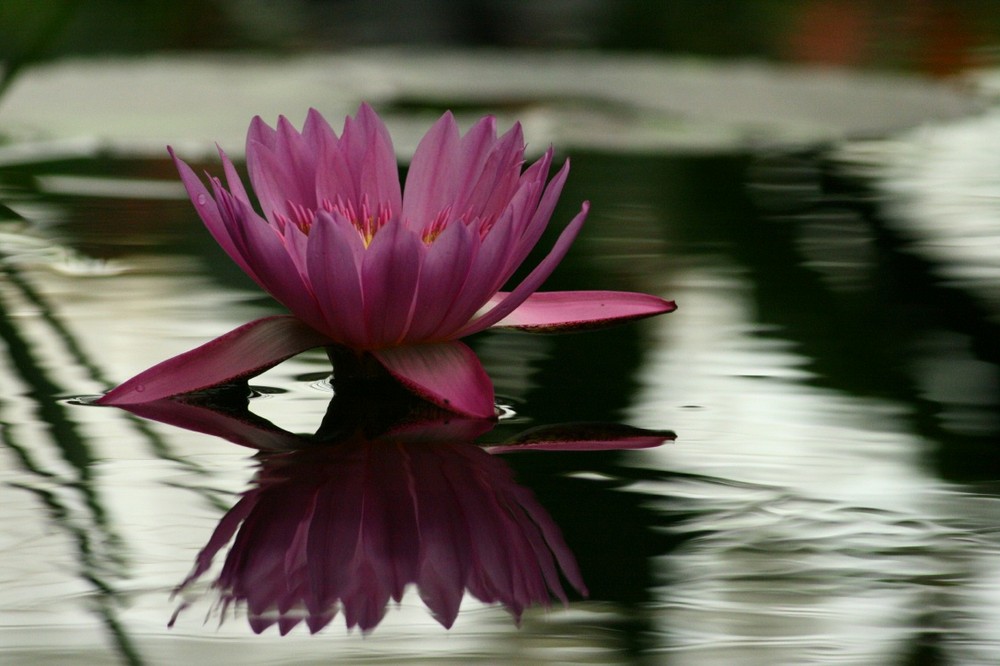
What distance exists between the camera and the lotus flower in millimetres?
610

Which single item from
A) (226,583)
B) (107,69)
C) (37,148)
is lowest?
(226,583)

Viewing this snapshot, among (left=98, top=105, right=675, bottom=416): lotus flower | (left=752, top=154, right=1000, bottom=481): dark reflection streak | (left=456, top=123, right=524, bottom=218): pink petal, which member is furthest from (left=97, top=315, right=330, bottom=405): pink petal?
(left=752, top=154, right=1000, bottom=481): dark reflection streak

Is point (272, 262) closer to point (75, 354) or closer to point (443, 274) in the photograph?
point (443, 274)

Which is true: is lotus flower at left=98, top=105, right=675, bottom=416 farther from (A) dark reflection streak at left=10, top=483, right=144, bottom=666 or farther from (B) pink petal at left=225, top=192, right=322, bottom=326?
(A) dark reflection streak at left=10, top=483, right=144, bottom=666

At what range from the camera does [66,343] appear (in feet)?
2.62

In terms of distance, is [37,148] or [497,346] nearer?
[497,346]

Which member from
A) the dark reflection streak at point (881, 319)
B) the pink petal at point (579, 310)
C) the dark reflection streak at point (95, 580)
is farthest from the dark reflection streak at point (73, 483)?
the dark reflection streak at point (881, 319)

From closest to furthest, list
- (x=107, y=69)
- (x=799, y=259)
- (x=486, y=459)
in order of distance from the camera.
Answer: (x=486, y=459) → (x=799, y=259) → (x=107, y=69)

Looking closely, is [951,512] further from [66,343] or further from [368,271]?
[66,343]

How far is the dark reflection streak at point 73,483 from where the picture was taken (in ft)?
1.44

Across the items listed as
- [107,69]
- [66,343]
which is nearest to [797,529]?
[66,343]

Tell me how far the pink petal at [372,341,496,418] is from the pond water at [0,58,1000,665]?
0.9 inches

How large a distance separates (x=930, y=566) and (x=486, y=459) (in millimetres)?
204

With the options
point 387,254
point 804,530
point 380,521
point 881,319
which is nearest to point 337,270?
point 387,254
